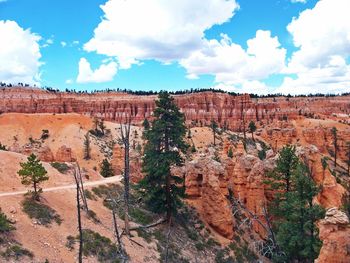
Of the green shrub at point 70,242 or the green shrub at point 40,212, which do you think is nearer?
the green shrub at point 70,242

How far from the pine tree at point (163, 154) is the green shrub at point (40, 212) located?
8.25 m

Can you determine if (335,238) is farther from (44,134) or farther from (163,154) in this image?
(44,134)

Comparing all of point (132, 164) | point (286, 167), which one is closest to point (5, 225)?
point (132, 164)

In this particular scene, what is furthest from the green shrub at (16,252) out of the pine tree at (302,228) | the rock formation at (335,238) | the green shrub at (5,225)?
the rock formation at (335,238)

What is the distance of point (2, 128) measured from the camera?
117188 millimetres

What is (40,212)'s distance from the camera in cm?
2817

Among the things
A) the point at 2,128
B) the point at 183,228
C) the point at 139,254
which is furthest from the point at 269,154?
the point at 2,128

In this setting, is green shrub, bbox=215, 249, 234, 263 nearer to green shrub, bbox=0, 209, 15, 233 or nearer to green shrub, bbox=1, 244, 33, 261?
green shrub, bbox=1, 244, 33, 261

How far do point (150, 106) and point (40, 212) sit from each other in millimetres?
140372

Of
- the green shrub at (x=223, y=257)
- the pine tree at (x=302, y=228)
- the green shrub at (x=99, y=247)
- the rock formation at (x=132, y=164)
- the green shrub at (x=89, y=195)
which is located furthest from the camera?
the rock formation at (x=132, y=164)

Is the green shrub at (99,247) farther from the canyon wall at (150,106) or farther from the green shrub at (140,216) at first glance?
the canyon wall at (150,106)

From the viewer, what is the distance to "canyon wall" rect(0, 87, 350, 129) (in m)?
149

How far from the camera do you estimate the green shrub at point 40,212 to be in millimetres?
27547

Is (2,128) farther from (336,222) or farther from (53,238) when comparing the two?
(336,222)
